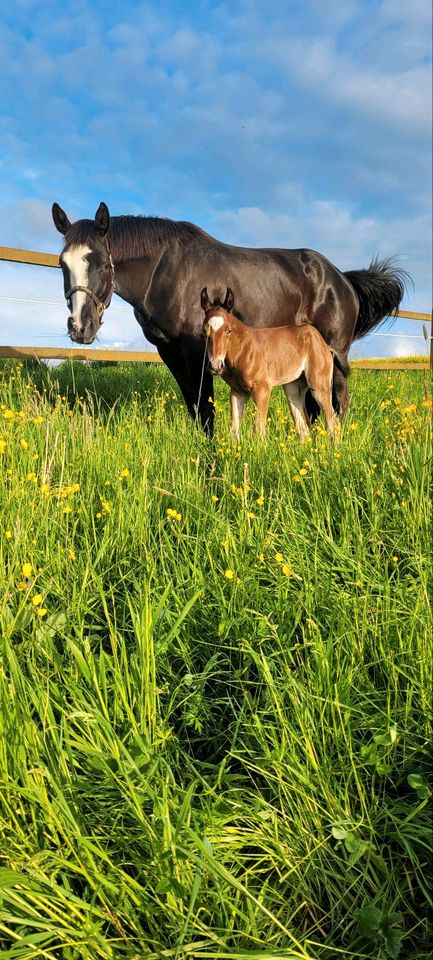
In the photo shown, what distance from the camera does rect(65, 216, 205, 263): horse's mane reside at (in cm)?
557

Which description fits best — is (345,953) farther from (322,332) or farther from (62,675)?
(322,332)

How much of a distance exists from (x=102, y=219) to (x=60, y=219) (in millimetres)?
481

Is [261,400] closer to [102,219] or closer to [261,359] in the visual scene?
[261,359]

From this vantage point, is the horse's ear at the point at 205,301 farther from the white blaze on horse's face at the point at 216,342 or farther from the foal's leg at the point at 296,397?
the foal's leg at the point at 296,397

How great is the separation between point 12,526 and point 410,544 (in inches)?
62.5

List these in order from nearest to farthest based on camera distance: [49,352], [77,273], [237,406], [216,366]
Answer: [216,366], [77,273], [237,406], [49,352]

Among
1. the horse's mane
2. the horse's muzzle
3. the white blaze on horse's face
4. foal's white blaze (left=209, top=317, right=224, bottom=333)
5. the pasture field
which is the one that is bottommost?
the pasture field

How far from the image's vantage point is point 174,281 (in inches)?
232

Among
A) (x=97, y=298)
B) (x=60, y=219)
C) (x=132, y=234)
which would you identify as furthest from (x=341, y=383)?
(x=60, y=219)

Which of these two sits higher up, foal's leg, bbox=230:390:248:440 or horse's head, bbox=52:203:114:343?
horse's head, bbox=52:203:114:343

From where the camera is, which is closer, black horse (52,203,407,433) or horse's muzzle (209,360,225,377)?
horse's muzzle (209,360,225,377)

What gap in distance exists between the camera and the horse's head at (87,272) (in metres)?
5.50

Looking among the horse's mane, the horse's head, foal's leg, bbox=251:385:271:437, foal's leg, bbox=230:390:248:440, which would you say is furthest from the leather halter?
foal's leg, bbox=251:385:271:437

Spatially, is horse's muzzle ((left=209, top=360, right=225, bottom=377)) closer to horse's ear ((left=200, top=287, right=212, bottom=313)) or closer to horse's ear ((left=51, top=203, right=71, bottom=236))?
horse's ear ((left=200, top=287, right=212, bottom=313))
